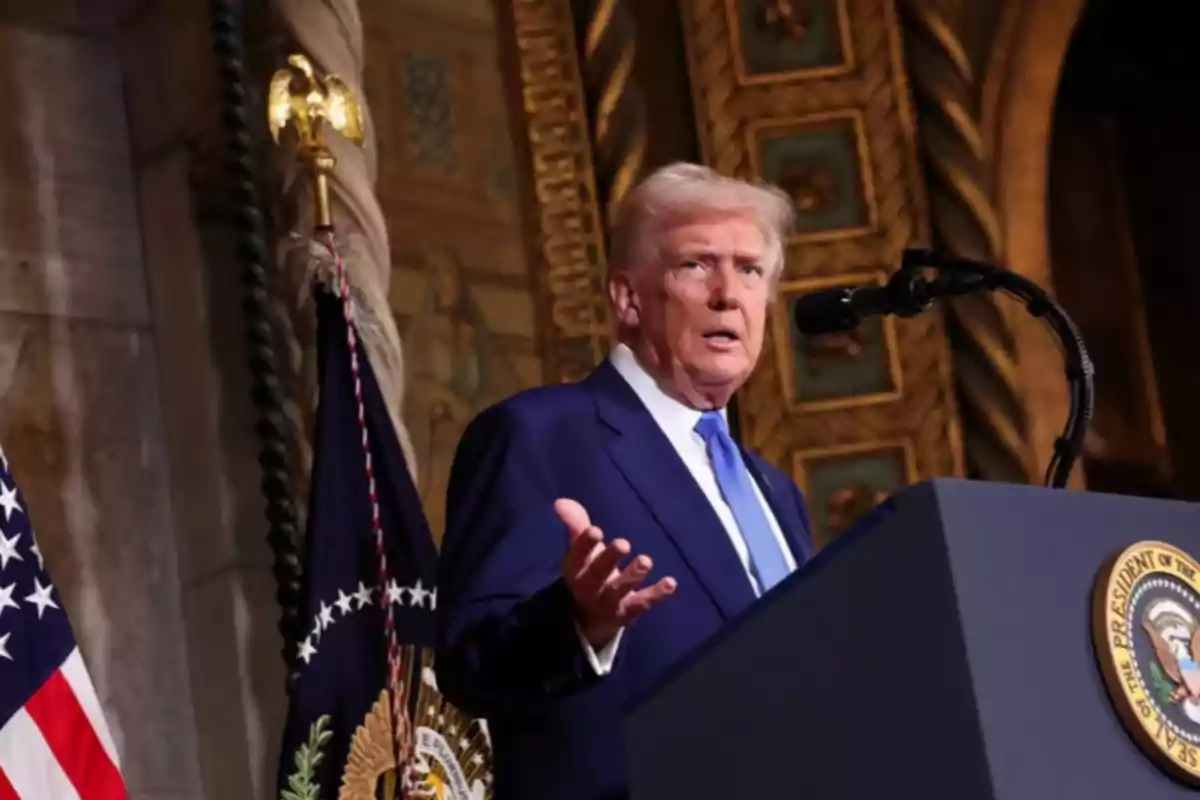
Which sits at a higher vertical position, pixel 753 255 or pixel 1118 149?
pixel 1118 149

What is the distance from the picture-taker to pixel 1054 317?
2.14 m

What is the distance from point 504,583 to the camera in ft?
7.12

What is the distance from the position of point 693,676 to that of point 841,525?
231 centimetres

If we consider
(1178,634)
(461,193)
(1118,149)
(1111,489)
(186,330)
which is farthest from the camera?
(1118,149)

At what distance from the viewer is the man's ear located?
8.45 ft

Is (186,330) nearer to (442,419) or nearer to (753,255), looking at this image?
(442,419)

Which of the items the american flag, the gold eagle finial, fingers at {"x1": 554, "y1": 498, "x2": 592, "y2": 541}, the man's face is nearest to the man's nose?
the man's face

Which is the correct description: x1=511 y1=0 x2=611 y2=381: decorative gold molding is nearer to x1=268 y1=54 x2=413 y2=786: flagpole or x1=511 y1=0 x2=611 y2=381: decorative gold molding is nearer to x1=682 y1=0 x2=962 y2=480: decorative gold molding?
x1=682 y1=0 x2=962 y2=480: decorative gold molding

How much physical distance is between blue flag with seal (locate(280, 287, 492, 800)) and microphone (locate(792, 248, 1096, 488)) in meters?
1.05

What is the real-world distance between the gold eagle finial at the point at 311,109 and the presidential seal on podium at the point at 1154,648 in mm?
1938

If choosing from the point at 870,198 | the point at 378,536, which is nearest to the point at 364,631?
the point at 378,536

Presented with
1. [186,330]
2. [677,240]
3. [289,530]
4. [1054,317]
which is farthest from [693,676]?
[186,330]

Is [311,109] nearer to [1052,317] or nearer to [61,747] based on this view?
[61,747]

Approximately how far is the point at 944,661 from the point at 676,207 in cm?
114
